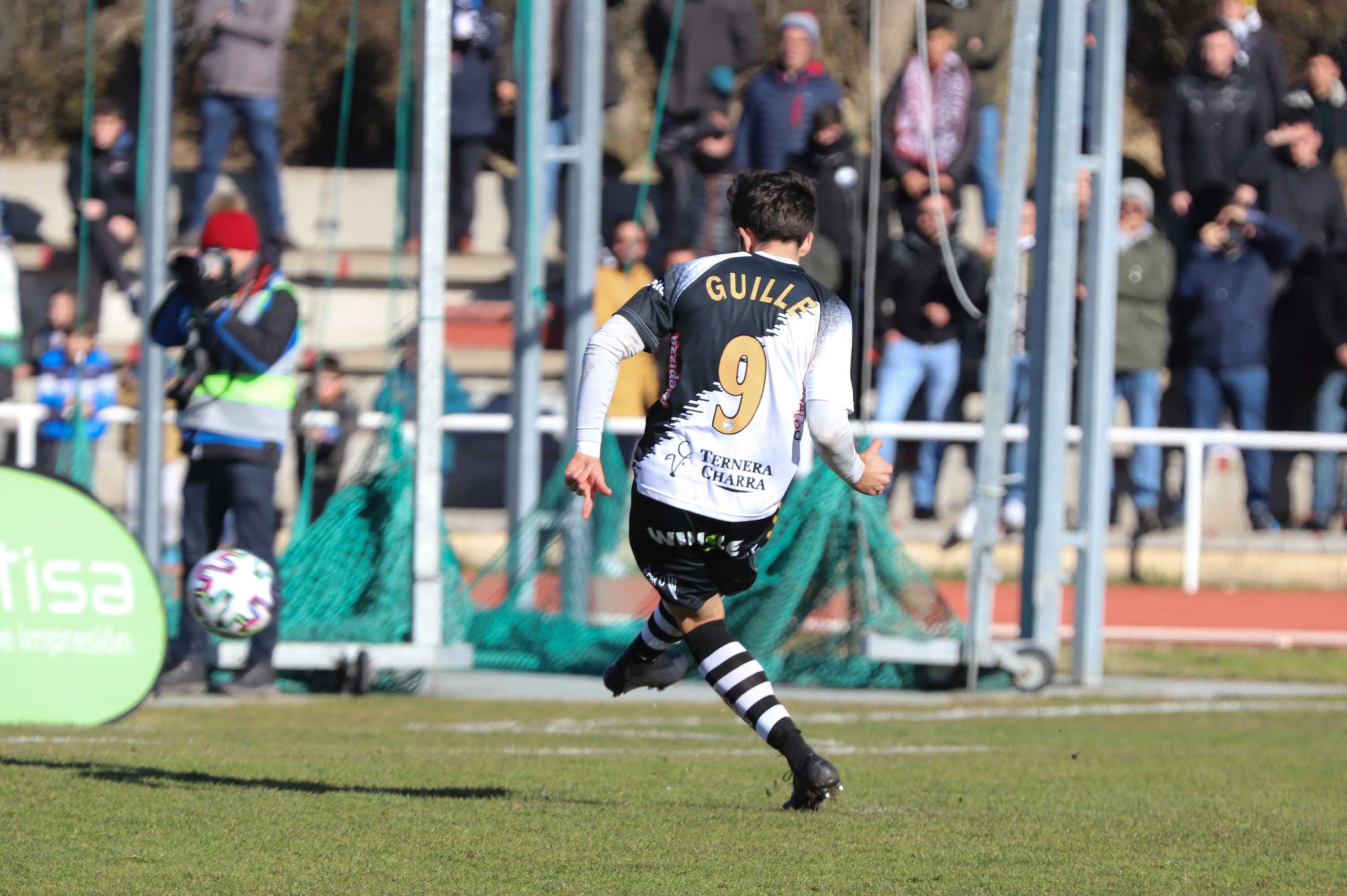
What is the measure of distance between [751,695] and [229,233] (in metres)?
4.42

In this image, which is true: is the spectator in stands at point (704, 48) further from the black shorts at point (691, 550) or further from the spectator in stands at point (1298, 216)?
the black shorts at point (691, 550)

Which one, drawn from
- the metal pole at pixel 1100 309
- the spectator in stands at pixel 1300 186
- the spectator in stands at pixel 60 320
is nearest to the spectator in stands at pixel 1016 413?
the spectator in stands at pixel 1300 186

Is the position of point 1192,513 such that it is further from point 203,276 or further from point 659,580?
point 659,580

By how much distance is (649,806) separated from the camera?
6363mm

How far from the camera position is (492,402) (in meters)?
16.1

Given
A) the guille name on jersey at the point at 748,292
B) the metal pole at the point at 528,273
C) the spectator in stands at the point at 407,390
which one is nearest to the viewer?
the guille name on jersey at the point at 748,292

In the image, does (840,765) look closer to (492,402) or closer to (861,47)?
(492,402)

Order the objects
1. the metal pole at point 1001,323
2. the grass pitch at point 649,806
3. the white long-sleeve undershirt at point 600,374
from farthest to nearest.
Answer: the metal pole at point 1001,323 → the white long-sleeve undershirt at point 600,374 → the grass pitch at point 649,806

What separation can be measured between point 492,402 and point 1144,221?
17.4 feet

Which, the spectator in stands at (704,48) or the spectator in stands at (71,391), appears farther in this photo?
the spectator in stands at (704,48)

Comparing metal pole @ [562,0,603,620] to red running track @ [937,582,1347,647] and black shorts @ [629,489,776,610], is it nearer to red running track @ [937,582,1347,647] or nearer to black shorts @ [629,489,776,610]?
red running track @ [937,582,1347,647]

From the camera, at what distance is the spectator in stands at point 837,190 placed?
14430 mm

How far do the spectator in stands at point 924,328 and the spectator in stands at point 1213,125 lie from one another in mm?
2049

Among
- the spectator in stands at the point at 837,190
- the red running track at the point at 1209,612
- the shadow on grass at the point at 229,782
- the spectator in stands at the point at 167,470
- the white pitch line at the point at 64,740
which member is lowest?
the red running track at the point at 1209,612
